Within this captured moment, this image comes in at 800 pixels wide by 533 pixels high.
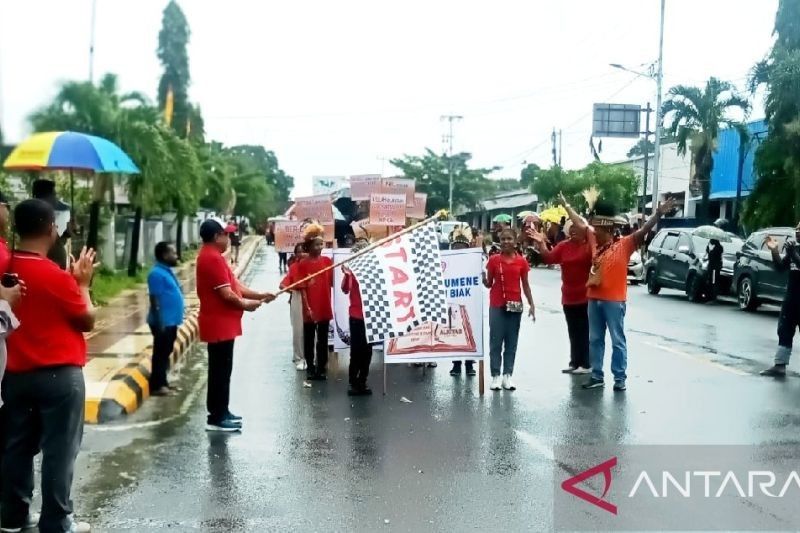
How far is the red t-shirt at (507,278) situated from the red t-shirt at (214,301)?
2988mm

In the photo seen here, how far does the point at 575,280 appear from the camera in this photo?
32.9 ft

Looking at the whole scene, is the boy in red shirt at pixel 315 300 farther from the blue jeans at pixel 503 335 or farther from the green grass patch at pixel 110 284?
the green grass patch at pixel 110 284

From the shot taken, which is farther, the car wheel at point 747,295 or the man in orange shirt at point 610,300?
the car wheel at point 747,295

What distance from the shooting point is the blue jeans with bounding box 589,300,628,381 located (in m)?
9.12

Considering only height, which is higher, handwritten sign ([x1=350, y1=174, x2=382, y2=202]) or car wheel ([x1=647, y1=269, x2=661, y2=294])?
handwritten sign ([x1=350, y1=174, x2=382, y2=202])

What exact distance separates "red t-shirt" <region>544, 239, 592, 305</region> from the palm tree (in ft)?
86.9

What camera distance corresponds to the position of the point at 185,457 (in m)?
6.61

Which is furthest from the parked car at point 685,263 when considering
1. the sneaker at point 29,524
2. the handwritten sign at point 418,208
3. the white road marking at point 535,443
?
the sneaker at point 29,524

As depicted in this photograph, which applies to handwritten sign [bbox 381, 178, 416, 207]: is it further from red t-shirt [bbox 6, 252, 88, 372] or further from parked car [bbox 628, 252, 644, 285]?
parked car [bbox 628, 252, 644, 285]

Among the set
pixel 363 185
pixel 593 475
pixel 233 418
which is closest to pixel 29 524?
pixel 233 418

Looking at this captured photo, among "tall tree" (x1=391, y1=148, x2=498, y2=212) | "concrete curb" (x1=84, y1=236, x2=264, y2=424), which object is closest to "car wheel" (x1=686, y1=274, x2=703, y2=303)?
"concrete curb" (x1=84, y1=236, x2=264, y2=424)

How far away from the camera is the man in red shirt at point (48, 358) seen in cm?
452

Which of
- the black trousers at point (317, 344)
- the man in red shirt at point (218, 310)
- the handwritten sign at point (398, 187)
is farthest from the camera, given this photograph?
the handwritten sign at point (398, 187)

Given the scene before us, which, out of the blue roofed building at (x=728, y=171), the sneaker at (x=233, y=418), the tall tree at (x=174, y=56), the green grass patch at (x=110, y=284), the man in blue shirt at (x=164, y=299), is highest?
the tall tree at (x=174, y=56)
